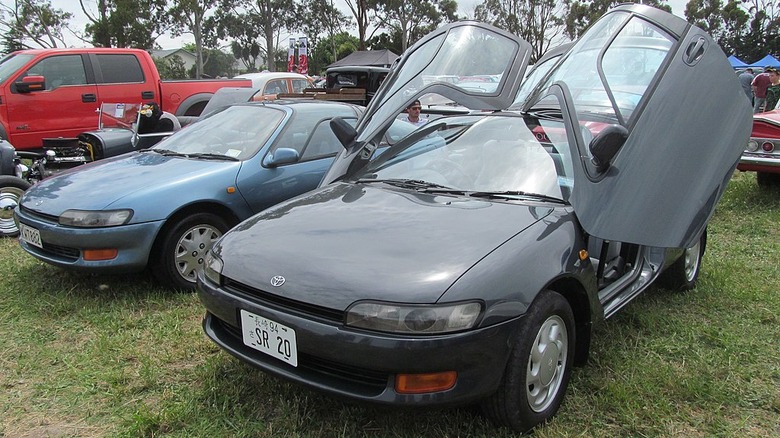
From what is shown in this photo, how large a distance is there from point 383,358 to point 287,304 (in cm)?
47

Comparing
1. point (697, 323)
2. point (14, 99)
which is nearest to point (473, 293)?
point (697, 323)

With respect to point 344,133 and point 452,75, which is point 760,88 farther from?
point 344,133

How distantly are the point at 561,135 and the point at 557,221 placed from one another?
0.72 m

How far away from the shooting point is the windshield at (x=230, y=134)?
15.0 feet

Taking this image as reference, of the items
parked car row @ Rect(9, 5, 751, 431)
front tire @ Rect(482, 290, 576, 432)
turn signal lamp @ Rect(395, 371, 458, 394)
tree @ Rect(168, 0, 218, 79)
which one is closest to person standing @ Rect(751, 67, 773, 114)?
parked car row @ Rect(9, 5, 751, 431)

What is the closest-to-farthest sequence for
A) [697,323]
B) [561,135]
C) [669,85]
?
1. [669,85]
2. [561,135]
3. [697,323]

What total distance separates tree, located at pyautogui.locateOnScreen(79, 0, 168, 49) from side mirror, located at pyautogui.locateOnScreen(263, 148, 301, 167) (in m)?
33.2

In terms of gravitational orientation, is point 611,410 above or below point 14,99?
below

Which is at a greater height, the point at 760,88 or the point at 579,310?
the point at 760,88

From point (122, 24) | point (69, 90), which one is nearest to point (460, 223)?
point (69, 90)

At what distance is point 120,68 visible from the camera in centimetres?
852

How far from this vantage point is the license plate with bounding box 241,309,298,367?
2.20m

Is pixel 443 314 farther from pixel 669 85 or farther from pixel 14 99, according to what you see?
pixel 14 99

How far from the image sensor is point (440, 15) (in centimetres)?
4828
